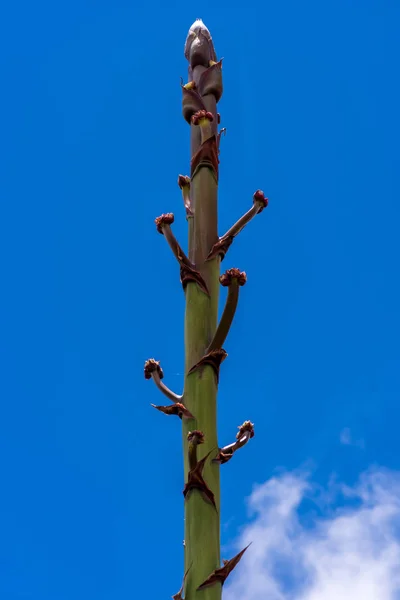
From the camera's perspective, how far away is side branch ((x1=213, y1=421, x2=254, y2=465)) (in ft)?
12.5

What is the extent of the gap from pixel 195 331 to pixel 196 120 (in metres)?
1.59

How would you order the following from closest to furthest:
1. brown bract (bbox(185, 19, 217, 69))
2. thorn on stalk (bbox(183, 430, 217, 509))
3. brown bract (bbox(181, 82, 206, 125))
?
1. thorn on stalk (bbox(183, 430, 217, 509))
2. brown bract (bbox(181, 82, 206, 125))
3. brown bract (bbox(185, 19, 217, 69))

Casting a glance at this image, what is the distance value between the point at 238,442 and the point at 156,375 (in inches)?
21.9

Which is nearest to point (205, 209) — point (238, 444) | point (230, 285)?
point (230, 285)

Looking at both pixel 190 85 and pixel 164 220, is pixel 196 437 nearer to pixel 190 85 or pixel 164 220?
pixel 164 220

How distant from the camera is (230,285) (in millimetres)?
3777

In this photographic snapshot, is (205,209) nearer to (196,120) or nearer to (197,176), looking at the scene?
(197,176)

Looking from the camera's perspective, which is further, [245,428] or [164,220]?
[164,220]

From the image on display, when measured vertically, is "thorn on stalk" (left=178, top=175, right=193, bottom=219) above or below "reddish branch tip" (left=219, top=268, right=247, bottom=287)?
above

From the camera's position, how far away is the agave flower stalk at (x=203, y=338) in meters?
3.45

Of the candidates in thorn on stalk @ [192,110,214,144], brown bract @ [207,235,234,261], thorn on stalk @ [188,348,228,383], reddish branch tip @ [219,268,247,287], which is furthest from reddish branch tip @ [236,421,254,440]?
thorn on stalk @ [192,110,214,144]

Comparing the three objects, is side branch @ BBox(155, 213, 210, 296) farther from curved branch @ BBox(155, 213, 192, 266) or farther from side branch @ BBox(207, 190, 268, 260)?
side branch @ BBox(207, 190, 268, 260)

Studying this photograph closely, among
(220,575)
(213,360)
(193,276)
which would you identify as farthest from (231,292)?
(220,575)

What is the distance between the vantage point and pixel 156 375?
4090 millimetres
